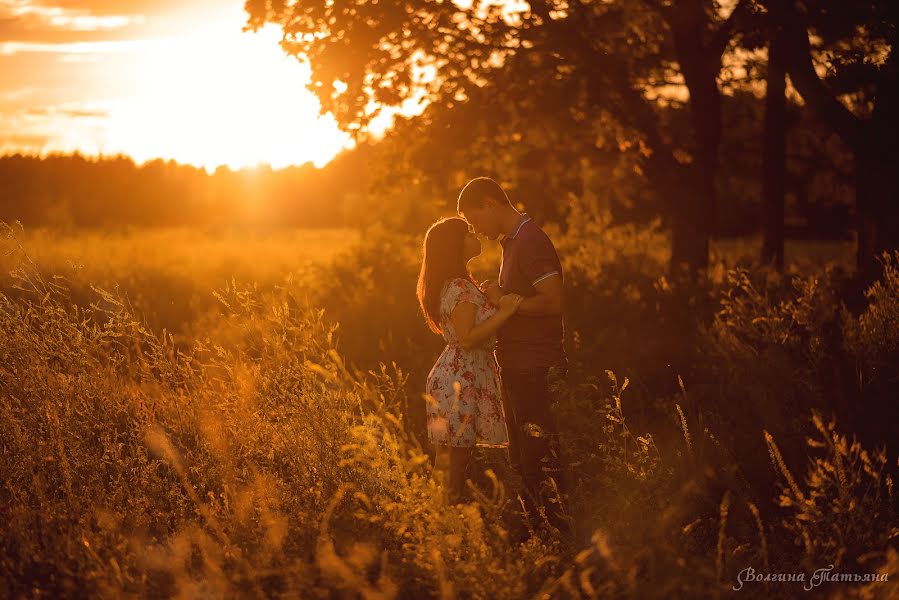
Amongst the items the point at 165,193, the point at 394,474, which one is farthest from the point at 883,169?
the point at 165,193

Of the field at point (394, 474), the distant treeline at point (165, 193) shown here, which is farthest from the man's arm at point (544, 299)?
the distant treeline at point (165, 193)

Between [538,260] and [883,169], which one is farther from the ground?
[883,169]

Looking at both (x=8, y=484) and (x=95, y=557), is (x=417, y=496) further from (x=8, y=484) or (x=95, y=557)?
(x=8, y=484)

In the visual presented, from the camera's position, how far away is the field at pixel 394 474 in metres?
4.00

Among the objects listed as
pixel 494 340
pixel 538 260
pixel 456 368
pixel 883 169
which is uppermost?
pixel 883 169

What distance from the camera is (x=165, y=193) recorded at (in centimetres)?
5666

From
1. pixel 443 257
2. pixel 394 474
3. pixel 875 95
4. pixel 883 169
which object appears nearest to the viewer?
pixel 394 474

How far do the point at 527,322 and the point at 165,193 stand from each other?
183 feet

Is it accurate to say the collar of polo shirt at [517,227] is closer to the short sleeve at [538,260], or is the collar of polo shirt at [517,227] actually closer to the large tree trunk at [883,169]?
the short sleeve at [538,260]

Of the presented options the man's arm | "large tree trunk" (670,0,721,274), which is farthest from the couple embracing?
"large tree trunk" (670,0,721,274)

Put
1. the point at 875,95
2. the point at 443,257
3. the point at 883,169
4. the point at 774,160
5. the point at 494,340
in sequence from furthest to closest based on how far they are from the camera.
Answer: the point at 774,160 < the point at 875,95 < the point at 883,169 < the point at 494,340 < the point at 443,257

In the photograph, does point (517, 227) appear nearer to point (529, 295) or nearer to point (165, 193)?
point (529, 295)

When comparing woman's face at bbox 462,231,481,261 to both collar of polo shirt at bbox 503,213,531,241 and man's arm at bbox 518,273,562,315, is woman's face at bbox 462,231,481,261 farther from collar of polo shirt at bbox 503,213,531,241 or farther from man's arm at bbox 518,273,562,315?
man's arm at bbox 518,273,562,315

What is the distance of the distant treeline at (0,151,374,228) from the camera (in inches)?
1478
